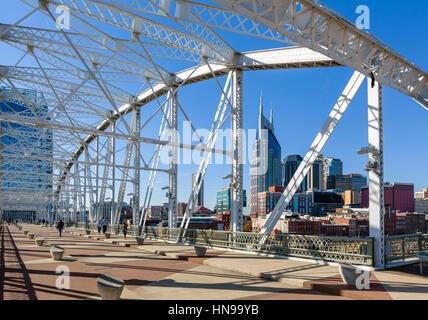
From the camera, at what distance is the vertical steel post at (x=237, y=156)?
19500 millimetres

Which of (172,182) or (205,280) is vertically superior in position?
(172,182)

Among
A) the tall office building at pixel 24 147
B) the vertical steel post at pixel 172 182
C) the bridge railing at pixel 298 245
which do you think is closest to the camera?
the bridge railing at pixel 298 245

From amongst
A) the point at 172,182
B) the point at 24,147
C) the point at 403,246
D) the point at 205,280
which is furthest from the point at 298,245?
the point at 24,147

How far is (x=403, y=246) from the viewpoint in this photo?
12.1m

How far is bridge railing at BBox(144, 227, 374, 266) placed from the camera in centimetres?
1134

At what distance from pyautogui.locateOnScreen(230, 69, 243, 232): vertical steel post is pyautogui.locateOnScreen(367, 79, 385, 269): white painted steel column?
27.7 ft

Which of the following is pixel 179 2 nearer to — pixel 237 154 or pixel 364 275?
pixel 237 154

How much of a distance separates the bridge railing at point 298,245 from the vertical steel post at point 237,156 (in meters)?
1.72

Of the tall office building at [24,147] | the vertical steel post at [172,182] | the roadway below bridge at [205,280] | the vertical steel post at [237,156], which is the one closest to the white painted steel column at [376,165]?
the roadway below bridge at [205,280]

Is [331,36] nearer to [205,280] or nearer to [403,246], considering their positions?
[403,246]

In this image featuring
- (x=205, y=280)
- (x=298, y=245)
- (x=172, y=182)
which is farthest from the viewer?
(x=172, y=182)

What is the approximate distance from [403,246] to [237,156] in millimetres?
9755

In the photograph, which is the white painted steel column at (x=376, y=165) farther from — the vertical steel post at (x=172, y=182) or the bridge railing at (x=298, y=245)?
the vertical steel post at (x=172, y=182)
